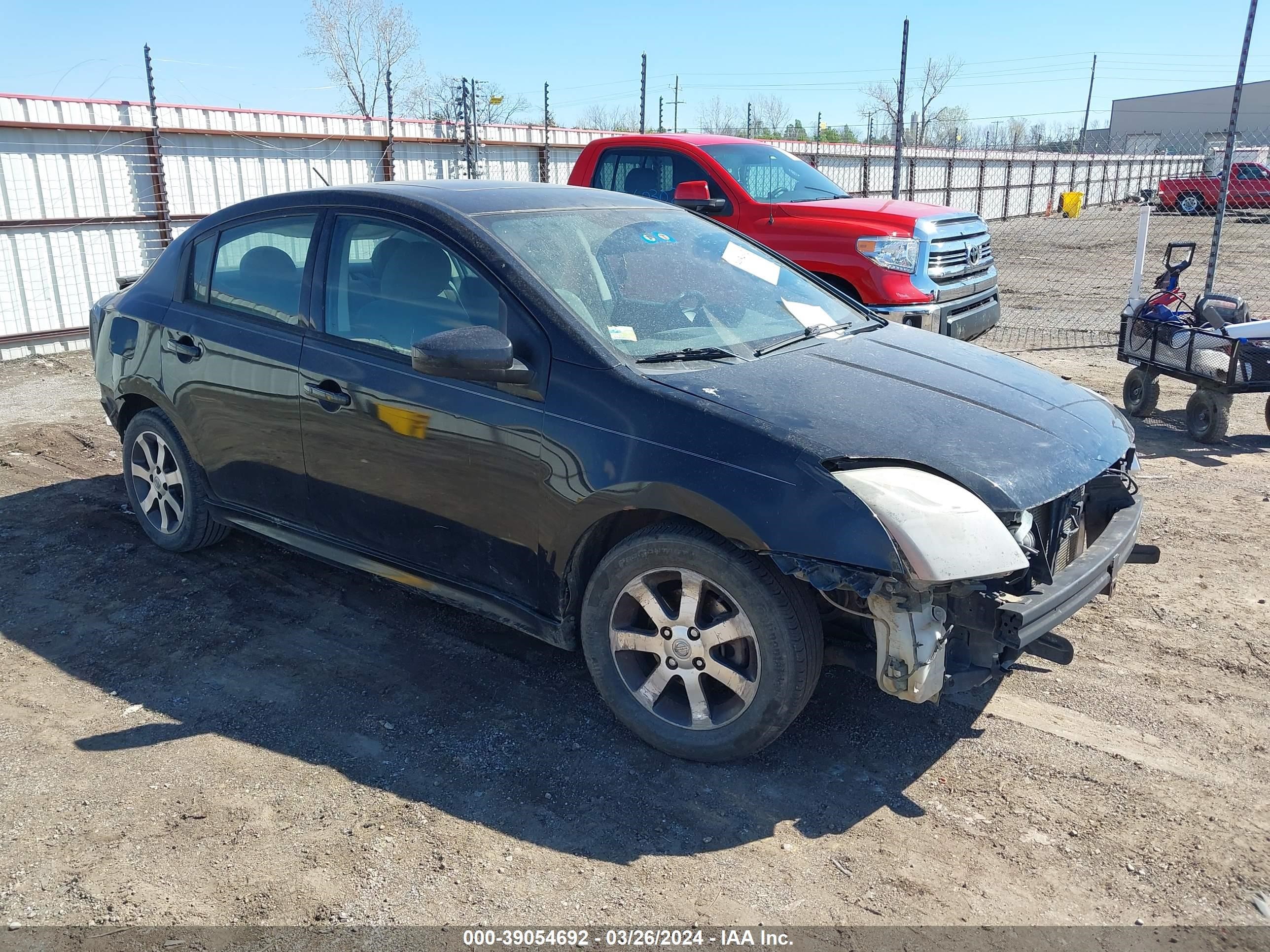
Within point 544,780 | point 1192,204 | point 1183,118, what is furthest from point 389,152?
point 1183,118

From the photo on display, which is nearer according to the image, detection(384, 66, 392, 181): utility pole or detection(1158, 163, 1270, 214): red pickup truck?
detection(384, 66, 392, 181): utility pole

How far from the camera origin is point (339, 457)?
4.05m

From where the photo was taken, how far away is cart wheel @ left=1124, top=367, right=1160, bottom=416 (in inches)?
301

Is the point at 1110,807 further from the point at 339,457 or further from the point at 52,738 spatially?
the point at 52,738

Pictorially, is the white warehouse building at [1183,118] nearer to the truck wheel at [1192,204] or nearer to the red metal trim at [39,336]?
the truck wheel at [1192,204]

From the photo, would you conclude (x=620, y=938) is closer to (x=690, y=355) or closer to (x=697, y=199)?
(x=690, y=355)

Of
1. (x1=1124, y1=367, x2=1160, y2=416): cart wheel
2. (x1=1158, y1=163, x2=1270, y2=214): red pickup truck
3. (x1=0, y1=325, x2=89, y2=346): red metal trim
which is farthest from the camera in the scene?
(x1=1158, y1=163, x2=1270, y2=214): red pickup truck

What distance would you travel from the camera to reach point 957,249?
8.38 m

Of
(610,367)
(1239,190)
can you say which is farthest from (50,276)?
(1239,190)

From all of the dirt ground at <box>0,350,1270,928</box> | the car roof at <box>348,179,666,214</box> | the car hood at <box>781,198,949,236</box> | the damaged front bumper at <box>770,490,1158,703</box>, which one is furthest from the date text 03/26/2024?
the car hood at <box>781,198,949,236</box>

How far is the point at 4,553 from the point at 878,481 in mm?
4576

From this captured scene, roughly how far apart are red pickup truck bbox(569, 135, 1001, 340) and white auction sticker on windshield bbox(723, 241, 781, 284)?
10.4ft

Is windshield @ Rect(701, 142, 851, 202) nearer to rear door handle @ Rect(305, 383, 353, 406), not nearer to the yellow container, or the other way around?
rear door handle @ Rect(305, 383, 353, 406)

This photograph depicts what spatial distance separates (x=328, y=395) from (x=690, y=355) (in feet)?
4.86
